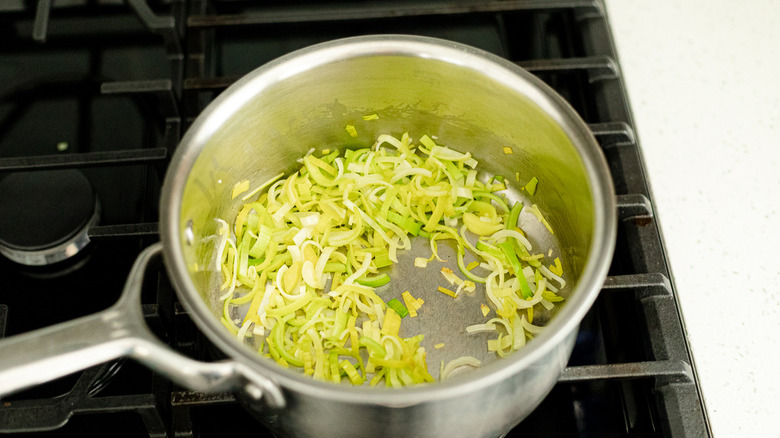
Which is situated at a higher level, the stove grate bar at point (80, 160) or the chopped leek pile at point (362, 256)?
the stove grate bar at point (80, 160)

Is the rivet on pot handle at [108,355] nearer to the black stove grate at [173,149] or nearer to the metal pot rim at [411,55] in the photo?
the metal pot rim at [411,55]

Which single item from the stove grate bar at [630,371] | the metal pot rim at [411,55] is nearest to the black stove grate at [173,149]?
the stove grate bar at [630,371]

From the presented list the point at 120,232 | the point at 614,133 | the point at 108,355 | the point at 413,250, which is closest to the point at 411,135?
the point at 413,250

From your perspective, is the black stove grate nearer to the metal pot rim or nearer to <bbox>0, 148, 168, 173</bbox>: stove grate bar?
<bbox>0, 148, 168, 173</bbox>: stove grate bar

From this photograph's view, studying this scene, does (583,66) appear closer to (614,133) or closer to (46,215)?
(614,133)

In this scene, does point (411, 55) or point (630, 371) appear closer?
point (630, 371)

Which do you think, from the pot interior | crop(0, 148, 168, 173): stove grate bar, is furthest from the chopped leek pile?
crop(0, 148, 168, 173): stove grate bar

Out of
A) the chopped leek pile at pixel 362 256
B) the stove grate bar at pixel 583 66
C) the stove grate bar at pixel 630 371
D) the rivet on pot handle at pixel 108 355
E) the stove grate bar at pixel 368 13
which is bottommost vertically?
the stove grate bar at pixel 630 371
